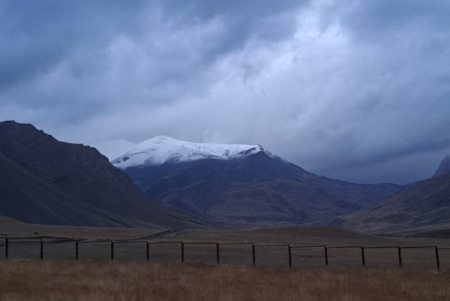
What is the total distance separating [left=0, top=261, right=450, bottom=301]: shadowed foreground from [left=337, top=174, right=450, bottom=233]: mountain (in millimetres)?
100874

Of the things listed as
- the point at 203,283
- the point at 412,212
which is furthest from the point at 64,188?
the point at 203,283

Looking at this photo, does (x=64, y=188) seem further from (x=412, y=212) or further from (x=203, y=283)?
(x=203, y=283)

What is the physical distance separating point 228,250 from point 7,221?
45496 millimetres

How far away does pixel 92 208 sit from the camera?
12838cm

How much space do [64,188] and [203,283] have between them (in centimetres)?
12319

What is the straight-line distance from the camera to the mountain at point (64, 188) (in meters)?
106

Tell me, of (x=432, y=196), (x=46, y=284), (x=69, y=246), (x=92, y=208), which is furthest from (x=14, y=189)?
(x=432, y=196)

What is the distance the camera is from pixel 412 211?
157000 mm

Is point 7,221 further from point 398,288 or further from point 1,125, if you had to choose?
point 1,125

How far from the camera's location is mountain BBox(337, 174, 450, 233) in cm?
13375

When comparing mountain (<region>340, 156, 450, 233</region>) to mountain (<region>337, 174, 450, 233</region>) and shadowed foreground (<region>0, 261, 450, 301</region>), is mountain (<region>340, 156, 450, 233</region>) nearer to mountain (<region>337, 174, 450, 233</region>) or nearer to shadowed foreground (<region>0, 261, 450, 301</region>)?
mountain (<region>337, 174, 450, 233</region>)

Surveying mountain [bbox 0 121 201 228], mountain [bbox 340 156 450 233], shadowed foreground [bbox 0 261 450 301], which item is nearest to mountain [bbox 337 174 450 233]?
mountain [bbox 340 156 450 233]

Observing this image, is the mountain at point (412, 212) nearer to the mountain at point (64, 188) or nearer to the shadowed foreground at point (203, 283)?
the mountain at point (64, 188)

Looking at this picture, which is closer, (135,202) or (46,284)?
(46,284)
